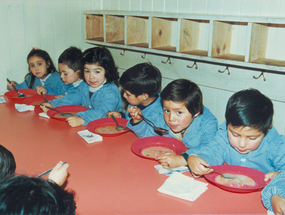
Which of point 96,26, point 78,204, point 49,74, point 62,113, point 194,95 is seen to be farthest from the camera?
point 96,26

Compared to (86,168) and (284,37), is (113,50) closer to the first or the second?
(284,37)

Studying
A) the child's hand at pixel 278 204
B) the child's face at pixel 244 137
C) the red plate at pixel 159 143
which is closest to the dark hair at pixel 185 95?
the red plate at pixel 159 143

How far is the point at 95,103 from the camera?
7.73 ft

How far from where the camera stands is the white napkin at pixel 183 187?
44.9 inches

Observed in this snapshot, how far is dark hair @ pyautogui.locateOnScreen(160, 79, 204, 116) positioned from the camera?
158cm

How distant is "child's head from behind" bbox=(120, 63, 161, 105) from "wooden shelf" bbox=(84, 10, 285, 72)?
33 centimetres

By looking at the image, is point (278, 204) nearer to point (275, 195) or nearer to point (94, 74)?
point (275, 195)

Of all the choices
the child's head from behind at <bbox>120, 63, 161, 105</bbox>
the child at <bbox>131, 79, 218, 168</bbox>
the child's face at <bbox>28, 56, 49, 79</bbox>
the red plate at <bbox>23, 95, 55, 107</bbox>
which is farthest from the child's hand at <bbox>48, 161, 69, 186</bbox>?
the child's face at <bbox>28, 56, 49, 79</bbox>

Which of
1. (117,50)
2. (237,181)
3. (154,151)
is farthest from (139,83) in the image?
→ (117,50)

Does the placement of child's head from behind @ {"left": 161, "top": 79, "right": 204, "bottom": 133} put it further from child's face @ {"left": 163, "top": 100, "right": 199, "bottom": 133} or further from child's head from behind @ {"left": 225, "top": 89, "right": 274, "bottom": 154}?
child's head from behind @ {"left": 225, "top": 89, "right": 274, "bottom": 154}

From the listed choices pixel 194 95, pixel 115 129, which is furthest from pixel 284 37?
pixel 115 129

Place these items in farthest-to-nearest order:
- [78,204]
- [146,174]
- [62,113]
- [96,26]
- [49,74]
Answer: [96,26]
[49,74]
[62,113]
[146,174]
[78,204]

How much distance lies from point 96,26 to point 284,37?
6.55ft

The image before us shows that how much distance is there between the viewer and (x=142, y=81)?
200 cm
